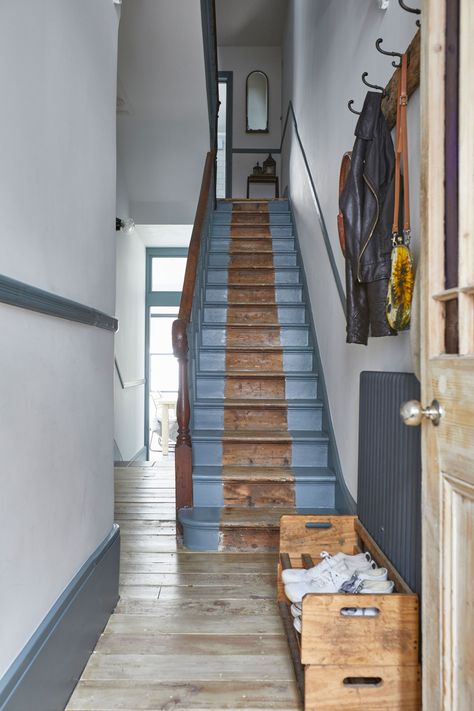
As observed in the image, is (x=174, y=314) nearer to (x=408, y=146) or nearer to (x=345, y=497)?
(x=345, y=497)

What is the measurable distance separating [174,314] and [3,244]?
6.40 metres

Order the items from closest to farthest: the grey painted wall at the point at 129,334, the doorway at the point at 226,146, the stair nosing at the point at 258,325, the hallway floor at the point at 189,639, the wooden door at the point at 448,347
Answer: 1. the wooden door at the point at 448,347
2. the hallway floor at the point at 189,639
3. the stair nosing at the point at 258,325
4. the grey painted wall at the point at 129,334
5. the doorway at the point at 226,146

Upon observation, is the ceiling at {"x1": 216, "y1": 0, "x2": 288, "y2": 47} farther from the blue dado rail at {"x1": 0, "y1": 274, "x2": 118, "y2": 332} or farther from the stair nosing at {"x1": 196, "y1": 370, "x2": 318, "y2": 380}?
the blue dado rail at {"x1": 0, "y1": 274, "x2": 118, "y2": 332}

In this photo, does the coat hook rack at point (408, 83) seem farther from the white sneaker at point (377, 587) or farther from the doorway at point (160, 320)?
the doorway at point (160, 320)

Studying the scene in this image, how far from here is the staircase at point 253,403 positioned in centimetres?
306

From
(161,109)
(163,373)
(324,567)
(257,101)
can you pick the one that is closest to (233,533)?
(324,567)

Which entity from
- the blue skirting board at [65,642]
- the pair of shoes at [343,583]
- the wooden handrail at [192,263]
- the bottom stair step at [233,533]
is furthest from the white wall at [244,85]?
the pair of shoes at [343,583]

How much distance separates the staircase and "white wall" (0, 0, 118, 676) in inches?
36.3

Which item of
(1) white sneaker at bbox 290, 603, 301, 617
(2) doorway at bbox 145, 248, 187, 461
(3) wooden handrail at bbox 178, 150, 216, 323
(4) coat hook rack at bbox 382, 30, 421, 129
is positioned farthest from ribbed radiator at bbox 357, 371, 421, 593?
(2) doorway at bbox 145, 248, 187, 461

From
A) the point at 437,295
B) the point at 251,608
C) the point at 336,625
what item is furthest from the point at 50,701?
the point at 437,295

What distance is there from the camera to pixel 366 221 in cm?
194

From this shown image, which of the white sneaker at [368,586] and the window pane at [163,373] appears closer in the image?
the white sneaker at [368,586]

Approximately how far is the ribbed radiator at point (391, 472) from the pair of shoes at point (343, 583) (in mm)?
73

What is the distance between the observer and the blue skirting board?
1.36m
